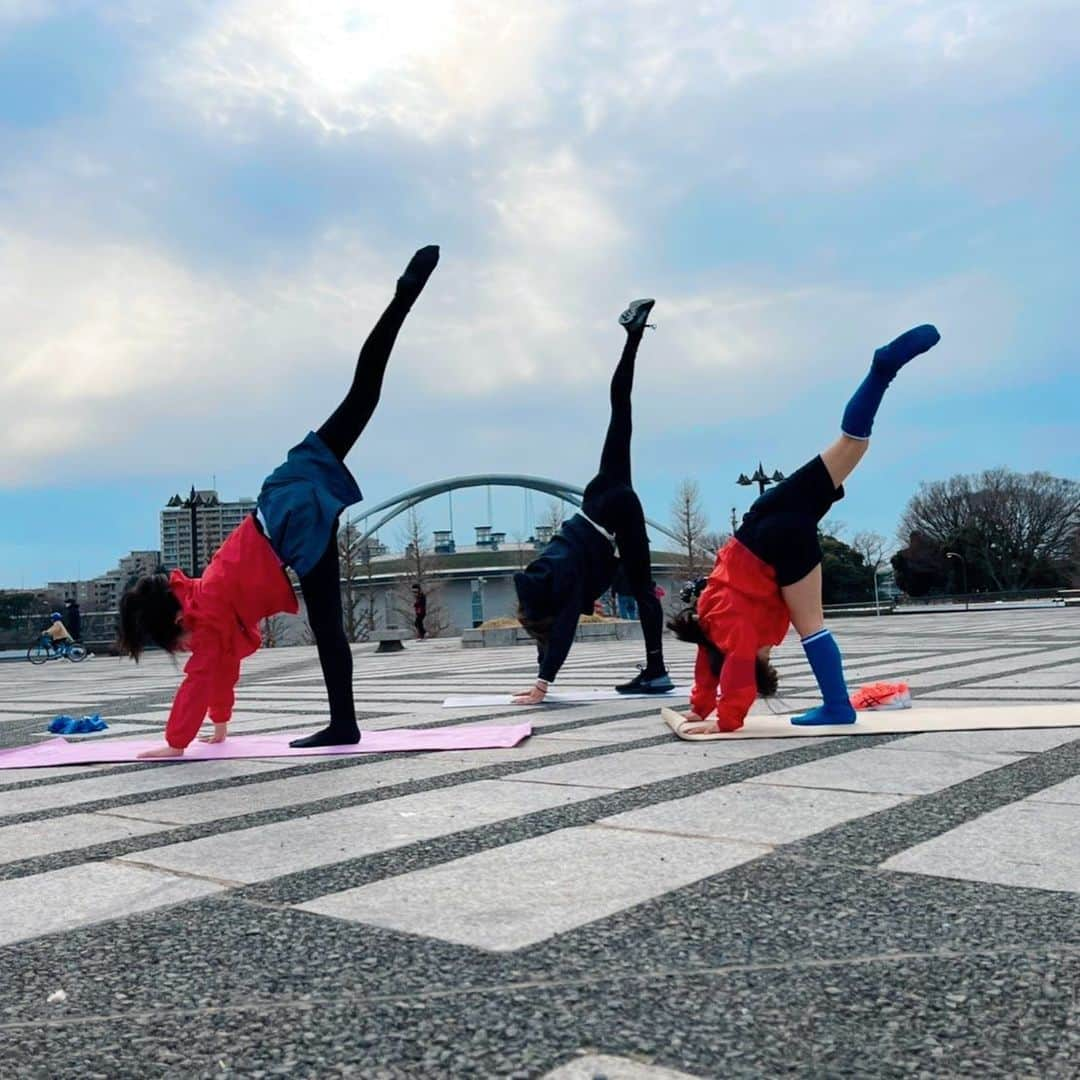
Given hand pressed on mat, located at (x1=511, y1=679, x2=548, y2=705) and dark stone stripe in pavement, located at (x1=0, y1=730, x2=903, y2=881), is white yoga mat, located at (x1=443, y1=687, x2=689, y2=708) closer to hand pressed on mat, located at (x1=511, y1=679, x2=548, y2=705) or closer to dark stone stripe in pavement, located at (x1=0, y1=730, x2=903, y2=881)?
hand pressed on mat, located at (x1=511, y1=679, x2=548, y2=705)

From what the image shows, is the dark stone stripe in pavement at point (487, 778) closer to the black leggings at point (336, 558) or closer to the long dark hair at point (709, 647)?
the long dark hair at point (709, 647)

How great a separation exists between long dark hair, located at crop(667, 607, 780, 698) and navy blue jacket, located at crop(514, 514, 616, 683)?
5.74ft

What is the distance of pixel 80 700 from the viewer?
10.8 meters

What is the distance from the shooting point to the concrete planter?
24219 mm

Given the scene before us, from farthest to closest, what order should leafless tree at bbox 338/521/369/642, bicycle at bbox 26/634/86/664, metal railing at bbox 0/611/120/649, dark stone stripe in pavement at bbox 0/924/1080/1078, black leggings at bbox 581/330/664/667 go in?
leafless tree at bbox 338/521/369/642, metal railing at bbox 0/611/120/649, bicycle at bbox 26/634/86/664, black leggings at bbox 581/330/664/667, dark stone stripe in pavement at bbox 0/924/1080/1078

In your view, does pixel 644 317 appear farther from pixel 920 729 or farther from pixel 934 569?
pixel 934 569

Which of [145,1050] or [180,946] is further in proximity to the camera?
[180,946]

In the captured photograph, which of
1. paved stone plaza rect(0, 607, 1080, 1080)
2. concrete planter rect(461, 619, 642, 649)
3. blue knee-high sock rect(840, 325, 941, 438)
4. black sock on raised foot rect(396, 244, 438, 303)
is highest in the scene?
black sock on raised foot rect(396, 244, 438, 303)

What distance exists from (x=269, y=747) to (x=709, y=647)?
88.2 inches

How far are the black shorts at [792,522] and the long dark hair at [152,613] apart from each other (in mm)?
2786

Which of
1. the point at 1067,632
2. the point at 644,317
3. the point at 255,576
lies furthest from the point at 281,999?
the point at 1067,632

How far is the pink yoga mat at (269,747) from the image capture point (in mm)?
5047

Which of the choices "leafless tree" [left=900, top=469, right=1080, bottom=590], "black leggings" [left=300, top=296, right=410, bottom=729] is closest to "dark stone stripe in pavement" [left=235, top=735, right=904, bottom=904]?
"black leggings" [left=300, top=296, right=410, bottom=729]

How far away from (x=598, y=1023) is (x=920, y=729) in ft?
11.9
